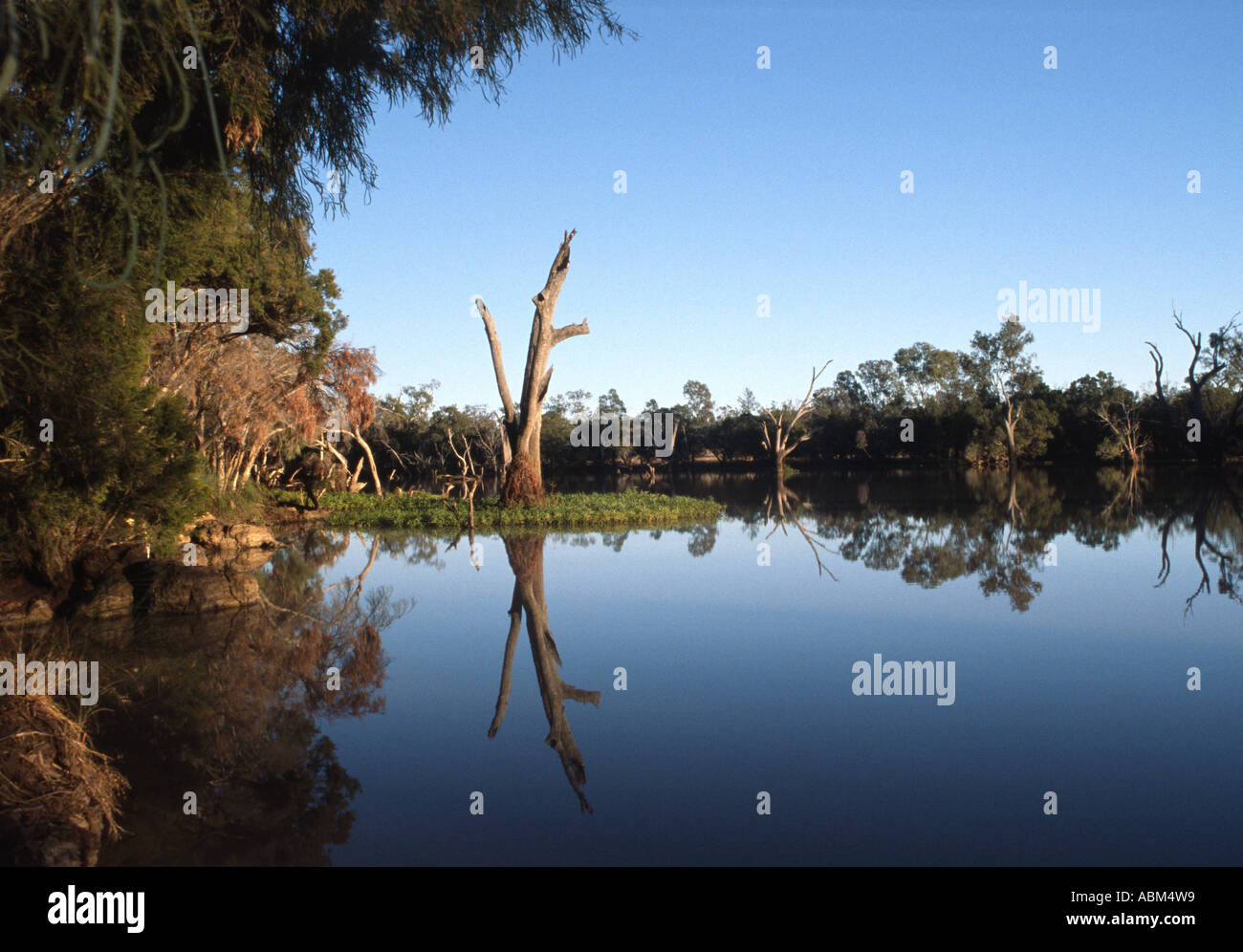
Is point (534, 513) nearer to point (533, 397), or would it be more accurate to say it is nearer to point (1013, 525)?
point (533, 397)

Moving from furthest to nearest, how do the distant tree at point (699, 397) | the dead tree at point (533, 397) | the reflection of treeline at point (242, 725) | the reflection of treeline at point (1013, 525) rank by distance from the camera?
the distant tree at point (699, 397) < the dead tree at point (533, 397) < the reflection of treeline at point (1013, 525) < the reflection of treeline at point (242, 725)

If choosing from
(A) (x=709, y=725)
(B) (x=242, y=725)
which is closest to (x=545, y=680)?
(A) (x=709, y=725)

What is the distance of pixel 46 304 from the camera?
6879mm

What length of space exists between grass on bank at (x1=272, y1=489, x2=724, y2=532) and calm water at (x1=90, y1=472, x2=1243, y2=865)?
25.5 ft

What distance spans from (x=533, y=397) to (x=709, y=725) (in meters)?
18.1

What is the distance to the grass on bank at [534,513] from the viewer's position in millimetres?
20875

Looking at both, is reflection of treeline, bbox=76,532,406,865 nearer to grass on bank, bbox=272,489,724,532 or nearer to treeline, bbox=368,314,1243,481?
grass on bank, bbox=272,489,724,532

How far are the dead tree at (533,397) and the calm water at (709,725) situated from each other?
32.9ft

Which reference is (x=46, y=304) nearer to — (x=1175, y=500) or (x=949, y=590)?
(x=949, y=590)

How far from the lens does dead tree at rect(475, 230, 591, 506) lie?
909 inches

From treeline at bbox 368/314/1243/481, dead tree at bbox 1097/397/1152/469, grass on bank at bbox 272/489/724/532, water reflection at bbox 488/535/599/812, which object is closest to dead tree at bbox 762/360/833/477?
treeline at bbox 368/314/1243/481

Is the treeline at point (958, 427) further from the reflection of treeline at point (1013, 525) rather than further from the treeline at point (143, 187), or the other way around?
the treeline at point (143, 187)

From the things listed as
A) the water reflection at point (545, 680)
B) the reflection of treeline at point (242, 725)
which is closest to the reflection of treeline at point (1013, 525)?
the water reflection at point (545, 680)

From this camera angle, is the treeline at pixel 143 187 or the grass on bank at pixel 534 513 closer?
the treeline at pixel 143 187
